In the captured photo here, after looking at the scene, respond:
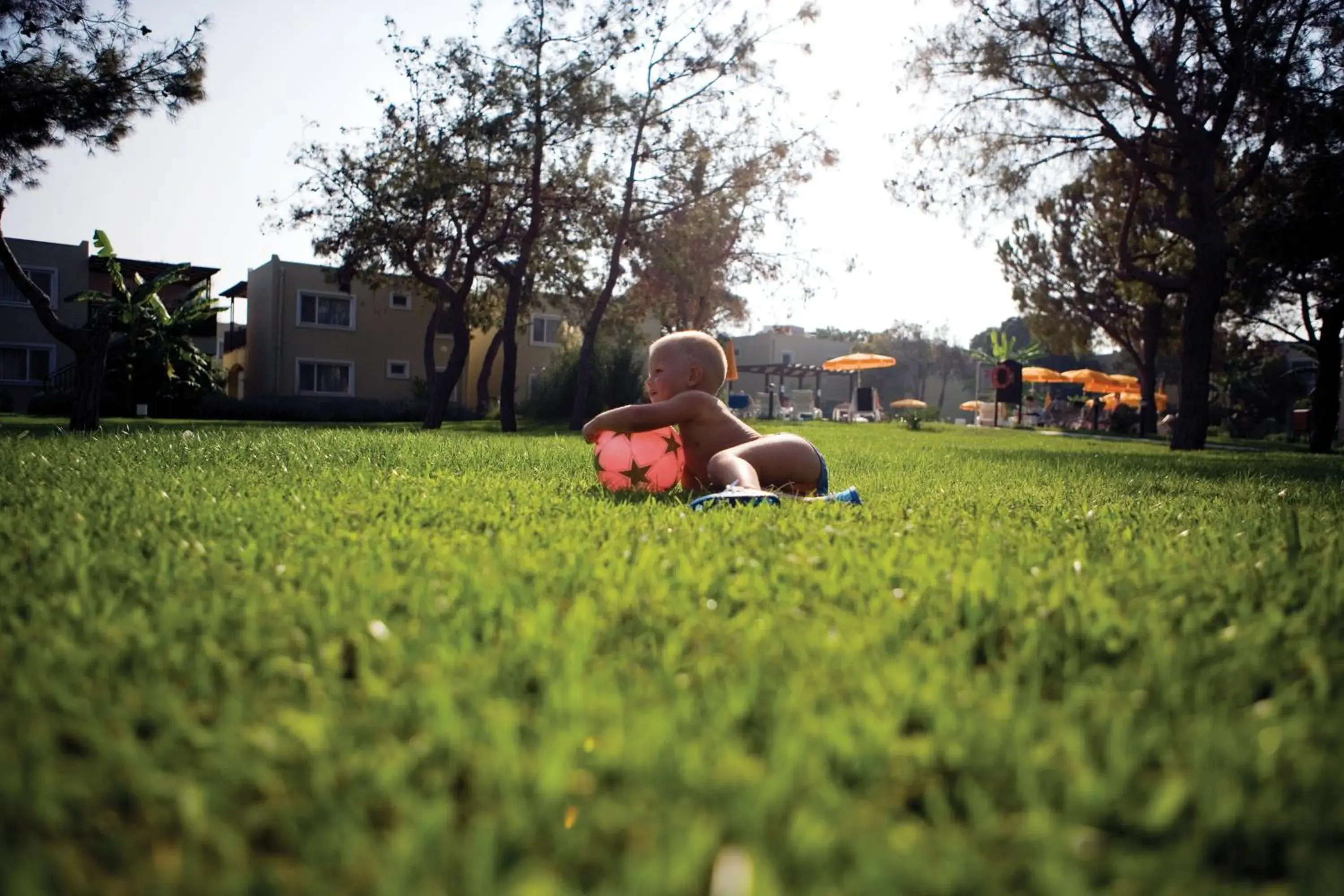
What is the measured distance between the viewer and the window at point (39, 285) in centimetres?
3033

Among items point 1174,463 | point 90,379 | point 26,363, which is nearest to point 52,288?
point 26,363

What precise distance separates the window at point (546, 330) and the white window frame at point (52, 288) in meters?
17.7

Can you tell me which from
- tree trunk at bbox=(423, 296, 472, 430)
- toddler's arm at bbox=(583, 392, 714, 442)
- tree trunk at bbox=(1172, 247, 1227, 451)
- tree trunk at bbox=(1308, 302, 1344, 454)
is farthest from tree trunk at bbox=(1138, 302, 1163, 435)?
toddler's arm at bbox=(583, 392, 714, 442)

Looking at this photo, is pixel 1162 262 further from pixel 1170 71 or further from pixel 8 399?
pixel 8 399

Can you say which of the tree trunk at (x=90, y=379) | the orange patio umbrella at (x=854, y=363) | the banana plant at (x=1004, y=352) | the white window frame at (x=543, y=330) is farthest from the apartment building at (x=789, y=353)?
the tree trunk at (x=90, y=379)

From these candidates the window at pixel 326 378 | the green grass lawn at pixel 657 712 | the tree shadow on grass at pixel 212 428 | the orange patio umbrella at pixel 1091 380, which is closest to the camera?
the green grass lawn at pixel 657 712

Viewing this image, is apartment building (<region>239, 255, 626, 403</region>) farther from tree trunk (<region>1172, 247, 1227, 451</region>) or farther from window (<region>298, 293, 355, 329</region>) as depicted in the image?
tree trunk (<region>1172, 247, 1227, 451</region>)

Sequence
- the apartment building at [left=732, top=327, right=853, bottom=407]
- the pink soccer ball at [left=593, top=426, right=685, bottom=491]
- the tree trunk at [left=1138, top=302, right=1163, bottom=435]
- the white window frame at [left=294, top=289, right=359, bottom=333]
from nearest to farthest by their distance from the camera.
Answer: the pink soccer ball at [left=593, top=426, right=685, bottom=491] → the tree trunk at [left=1138, top=302, right=1163, bottom=435] → the white window frame at [left=294, top=289, right=359, bottom=333] → the apartment building at [left=732, top=327, right=853, bottom=407]

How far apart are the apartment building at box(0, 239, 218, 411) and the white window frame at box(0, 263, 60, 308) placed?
0.05 feet

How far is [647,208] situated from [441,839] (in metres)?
20.2

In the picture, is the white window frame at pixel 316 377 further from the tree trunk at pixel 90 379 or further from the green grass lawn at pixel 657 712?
the green grass lawn at pixel 657 712

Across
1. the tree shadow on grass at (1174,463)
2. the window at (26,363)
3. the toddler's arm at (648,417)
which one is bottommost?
the tree shadow on grass at (1174,463)

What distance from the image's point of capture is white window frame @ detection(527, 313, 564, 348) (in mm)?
40312

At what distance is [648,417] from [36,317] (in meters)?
33.8
